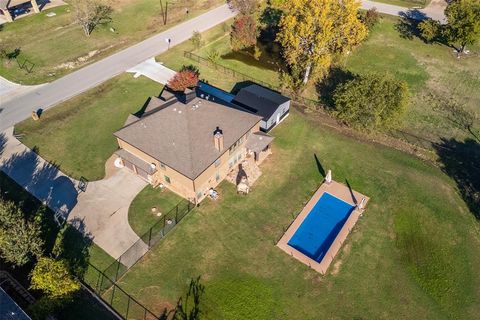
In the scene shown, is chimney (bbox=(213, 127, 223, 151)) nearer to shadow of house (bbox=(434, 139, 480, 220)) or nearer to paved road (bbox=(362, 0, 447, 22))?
shadow of house (bbox=(434, 139, 480, 220))

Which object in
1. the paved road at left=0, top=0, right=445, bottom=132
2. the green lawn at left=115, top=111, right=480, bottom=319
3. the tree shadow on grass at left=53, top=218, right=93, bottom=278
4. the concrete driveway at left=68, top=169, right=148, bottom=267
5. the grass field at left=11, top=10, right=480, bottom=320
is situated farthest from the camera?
the paved road at left=0, top=0, right=445, bottom=132

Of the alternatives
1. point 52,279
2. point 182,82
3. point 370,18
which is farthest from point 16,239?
point 370,18

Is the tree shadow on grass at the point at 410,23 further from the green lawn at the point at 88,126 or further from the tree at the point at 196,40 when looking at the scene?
the green lawn at the point at 88,126

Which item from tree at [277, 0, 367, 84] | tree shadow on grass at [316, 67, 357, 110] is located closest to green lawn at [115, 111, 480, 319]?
tree shadow on grass at [316, 67, 357, 110]

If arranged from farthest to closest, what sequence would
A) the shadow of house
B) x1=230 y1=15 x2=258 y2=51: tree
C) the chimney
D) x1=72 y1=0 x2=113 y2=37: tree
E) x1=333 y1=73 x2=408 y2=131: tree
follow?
x1=72 y1=0 x2=113 y2=37: tree → x1=230 y1=15 x2=258 y2=51: tree → x1=333 y1=73 x2=408 y2=131: tree → the shadow of house → the chimney

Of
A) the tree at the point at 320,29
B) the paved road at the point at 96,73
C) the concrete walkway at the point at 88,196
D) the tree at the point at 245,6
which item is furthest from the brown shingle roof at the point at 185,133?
the tree at the point at 245,6
